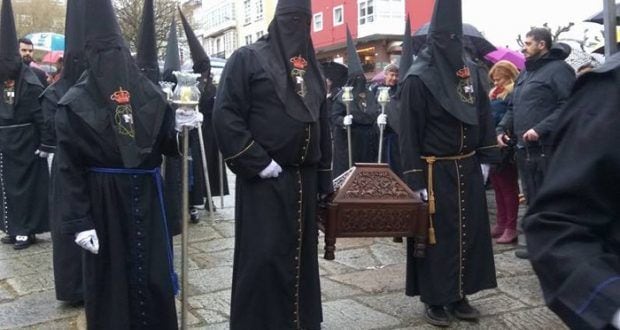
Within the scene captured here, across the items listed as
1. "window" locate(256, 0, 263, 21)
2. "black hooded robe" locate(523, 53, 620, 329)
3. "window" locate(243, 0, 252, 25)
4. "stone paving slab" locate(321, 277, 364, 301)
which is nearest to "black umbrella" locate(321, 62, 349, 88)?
"stone paving slab" locate(321, 277, 364, 301)

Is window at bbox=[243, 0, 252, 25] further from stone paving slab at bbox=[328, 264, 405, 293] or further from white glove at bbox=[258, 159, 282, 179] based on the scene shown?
white glove at bbox=[258, 159, 282, 179]

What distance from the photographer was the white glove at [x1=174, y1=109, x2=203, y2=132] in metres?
3.86

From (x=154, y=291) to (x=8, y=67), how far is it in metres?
4.24

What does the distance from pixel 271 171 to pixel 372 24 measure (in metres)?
37.8

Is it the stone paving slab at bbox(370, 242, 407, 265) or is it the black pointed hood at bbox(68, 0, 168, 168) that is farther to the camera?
the stone paving slab at bbox(370, 242, 407, 265)

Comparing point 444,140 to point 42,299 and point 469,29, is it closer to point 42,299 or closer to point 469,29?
point 42,299

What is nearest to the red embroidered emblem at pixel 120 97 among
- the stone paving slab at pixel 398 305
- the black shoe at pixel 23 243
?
the stone paving slab at pixel 398 305

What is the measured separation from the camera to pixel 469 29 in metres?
8.52

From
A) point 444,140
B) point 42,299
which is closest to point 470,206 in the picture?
point 444,140

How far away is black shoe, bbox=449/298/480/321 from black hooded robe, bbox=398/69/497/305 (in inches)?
5.5

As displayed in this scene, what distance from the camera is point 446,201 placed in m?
4.40

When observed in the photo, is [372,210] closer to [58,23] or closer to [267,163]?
[267,163]

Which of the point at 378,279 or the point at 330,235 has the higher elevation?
the point at 330,235

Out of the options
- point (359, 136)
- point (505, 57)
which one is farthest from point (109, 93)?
point (505, 57)
